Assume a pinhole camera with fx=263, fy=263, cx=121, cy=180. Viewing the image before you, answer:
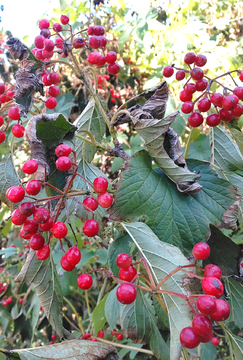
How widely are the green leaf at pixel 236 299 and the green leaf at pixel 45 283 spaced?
0.52 meters

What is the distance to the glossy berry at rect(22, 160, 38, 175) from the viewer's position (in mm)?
596

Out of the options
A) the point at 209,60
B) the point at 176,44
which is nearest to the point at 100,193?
the point at 209,60

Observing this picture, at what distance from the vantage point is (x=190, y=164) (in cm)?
70

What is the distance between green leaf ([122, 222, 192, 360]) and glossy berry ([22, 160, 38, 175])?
0.29 m

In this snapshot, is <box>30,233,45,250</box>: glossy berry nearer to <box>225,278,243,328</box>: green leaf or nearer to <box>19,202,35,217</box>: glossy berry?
<box>19,202,35,217</box>: glossy berry

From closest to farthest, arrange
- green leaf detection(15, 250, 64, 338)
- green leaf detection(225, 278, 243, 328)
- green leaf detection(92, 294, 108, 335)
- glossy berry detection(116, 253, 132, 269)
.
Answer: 1. glossy berry detection(116, 253, 132, 269)
2. green leaf detection(15, 250, 64, 338)
3. green leaf detection(225, 278, 243, 328)
4. green leaf detection(92, 294, 108, 335)

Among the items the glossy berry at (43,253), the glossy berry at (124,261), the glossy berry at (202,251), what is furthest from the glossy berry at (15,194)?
the glossy berry at (202,251)

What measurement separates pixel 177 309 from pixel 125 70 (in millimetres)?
2185

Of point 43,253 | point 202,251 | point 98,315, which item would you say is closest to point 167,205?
point 202,251

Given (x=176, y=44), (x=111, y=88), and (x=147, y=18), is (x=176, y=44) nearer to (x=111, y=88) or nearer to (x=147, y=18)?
(x=147, y=18)

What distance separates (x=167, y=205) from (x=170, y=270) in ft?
0.47

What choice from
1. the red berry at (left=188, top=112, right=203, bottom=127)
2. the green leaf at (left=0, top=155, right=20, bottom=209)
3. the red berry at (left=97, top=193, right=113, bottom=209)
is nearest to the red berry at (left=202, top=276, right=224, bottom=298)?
the red berry at (left=97, top=193, right=113, bottom=209)

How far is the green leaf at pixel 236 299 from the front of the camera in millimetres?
831

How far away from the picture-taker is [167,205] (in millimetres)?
604
